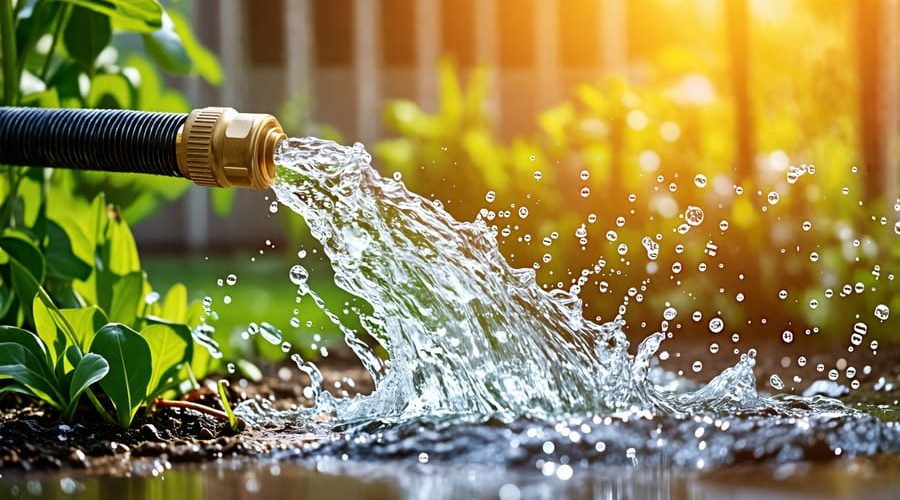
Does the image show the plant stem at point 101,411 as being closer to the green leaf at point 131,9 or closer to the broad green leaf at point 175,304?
the broad green leaf at point 175,304

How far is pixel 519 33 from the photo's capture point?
906 centimetres

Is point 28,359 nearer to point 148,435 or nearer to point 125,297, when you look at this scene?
point 148,435

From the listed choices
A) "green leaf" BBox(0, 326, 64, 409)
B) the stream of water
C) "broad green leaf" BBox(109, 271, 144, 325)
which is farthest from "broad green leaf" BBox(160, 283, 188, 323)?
"green leaf" BBox(0, 326, 64, 409)

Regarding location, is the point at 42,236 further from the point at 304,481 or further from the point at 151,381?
the point at 304,481

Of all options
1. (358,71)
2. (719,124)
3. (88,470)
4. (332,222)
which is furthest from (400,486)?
(358,71)

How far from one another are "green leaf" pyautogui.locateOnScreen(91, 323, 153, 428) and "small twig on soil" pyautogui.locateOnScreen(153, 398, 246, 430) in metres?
0.18

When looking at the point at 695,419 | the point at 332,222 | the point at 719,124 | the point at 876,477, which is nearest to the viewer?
the point at 876,477

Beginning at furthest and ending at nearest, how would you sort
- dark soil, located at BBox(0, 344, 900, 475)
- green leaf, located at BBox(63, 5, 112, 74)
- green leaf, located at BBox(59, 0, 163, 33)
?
green leaf, located at BBox(63, 5, 112, 74), green leaf, located at BBox(59, 0, 163, 33), dark soil, located at BBox(0, 344, 900, 475)

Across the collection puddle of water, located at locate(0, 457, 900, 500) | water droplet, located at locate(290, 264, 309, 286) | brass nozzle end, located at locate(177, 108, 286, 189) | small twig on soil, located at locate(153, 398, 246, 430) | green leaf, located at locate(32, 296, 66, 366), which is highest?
brass nozzle end, located at locate(177, 108, 286, 189)

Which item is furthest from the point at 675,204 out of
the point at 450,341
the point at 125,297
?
the point at 125,297

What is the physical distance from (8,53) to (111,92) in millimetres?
334

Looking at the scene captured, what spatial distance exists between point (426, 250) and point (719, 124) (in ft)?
7.97

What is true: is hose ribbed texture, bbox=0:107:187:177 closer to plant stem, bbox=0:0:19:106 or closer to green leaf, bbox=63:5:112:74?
plant stem, bbox=0:0:19:106

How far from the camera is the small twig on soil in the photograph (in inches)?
74.7
